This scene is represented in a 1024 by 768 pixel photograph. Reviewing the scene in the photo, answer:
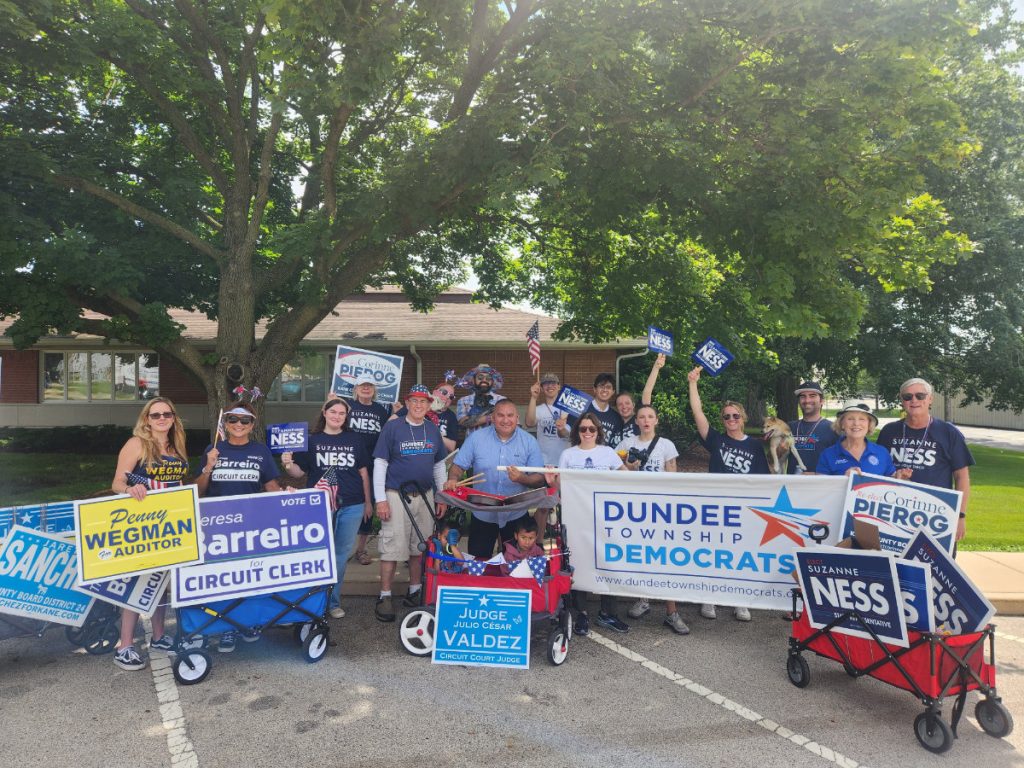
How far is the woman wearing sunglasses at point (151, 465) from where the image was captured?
15.1 ft

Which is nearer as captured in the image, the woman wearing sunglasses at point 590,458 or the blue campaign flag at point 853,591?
the blue campaign flag at point 853,591

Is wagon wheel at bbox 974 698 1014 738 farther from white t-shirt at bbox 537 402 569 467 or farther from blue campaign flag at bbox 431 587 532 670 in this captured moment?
white t-shirt at bbox 537 402 569 467

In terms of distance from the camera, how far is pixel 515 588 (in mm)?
4730

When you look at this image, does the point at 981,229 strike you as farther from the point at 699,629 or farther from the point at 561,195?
the point at 699,629

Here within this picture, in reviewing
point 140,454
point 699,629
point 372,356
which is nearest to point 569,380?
point 372,356

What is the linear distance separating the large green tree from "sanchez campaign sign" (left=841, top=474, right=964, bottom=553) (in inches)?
130

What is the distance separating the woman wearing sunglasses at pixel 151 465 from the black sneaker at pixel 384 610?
5.28ft

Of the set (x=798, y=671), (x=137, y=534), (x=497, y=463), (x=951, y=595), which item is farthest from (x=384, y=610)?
(x=951, y=595)

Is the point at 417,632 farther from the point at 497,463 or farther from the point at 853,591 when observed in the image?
the point at 853,591

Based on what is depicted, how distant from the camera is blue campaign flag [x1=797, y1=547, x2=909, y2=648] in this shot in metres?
3.86

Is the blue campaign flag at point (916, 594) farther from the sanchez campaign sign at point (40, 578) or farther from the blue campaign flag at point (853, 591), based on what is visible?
the sanchez campaign sign at point (40, 578)

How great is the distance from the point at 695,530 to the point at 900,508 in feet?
5.05

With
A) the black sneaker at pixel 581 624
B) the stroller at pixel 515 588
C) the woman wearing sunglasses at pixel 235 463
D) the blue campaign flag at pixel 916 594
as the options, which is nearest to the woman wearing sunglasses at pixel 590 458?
the black sneaker at pixel 581 624

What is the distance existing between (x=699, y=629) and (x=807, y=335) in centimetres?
424
